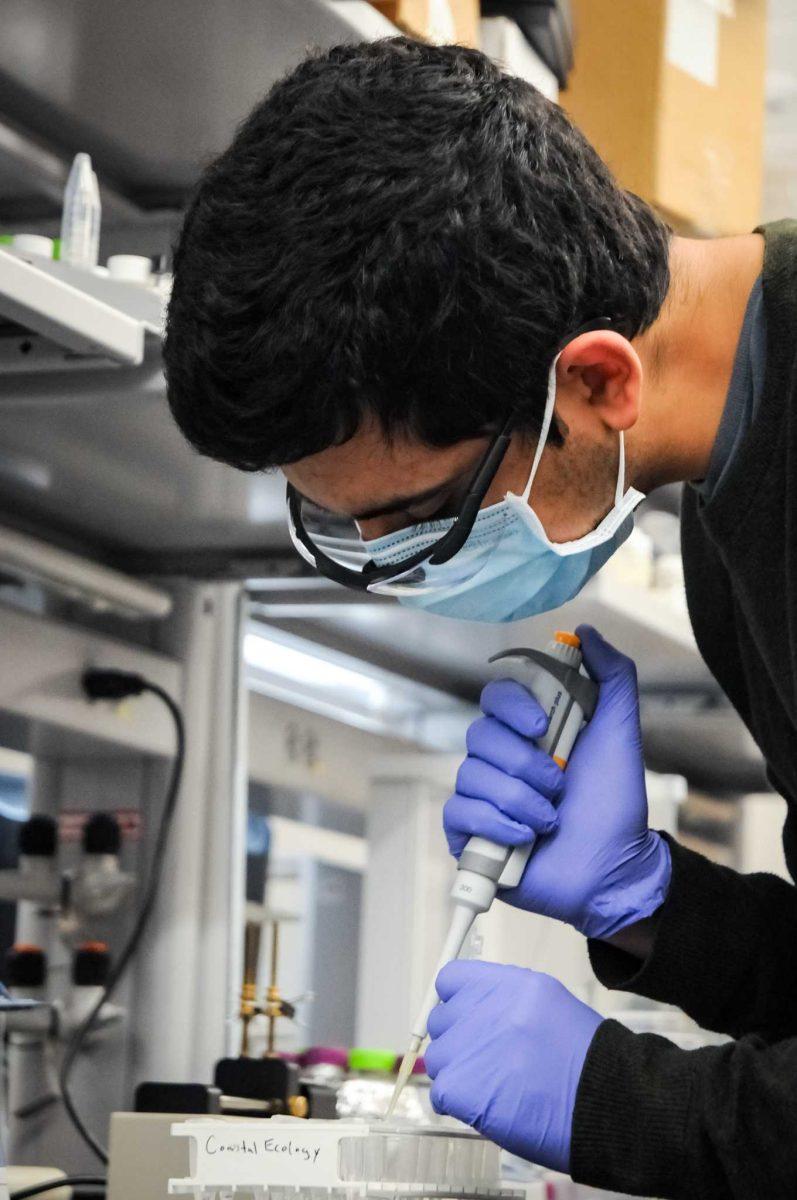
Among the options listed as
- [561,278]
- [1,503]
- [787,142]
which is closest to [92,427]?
[1,503]

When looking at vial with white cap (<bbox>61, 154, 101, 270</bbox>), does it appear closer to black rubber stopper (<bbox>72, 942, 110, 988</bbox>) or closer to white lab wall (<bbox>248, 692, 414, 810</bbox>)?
black rubber stopper (<bbox>72, 942, 110, 988</bbox>)

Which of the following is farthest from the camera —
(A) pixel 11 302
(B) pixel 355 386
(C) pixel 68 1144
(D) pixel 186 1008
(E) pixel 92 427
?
(D) pixel 186 1008

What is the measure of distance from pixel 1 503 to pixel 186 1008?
0.61 meters

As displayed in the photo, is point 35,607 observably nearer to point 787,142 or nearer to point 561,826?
point 561,826

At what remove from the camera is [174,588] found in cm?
191

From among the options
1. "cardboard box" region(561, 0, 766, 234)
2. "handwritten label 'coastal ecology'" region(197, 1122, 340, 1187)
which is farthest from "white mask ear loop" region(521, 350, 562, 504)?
"cardboard box" region(561, 0, 766, 234)

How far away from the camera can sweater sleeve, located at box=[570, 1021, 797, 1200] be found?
2.69ft

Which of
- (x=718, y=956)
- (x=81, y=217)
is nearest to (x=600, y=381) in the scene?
(x=718, y=956)

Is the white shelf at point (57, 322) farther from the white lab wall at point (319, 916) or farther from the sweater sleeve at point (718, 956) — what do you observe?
the white lab wall at point (319, 916)

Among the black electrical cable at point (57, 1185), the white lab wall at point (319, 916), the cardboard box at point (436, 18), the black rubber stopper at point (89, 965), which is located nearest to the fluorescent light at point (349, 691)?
the white lab wall at point (319, 916)

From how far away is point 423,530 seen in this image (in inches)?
41.1

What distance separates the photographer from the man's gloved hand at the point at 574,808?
1017 mm

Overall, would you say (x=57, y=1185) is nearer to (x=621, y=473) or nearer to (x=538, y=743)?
(x=538, y=743)

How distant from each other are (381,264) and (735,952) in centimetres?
53
